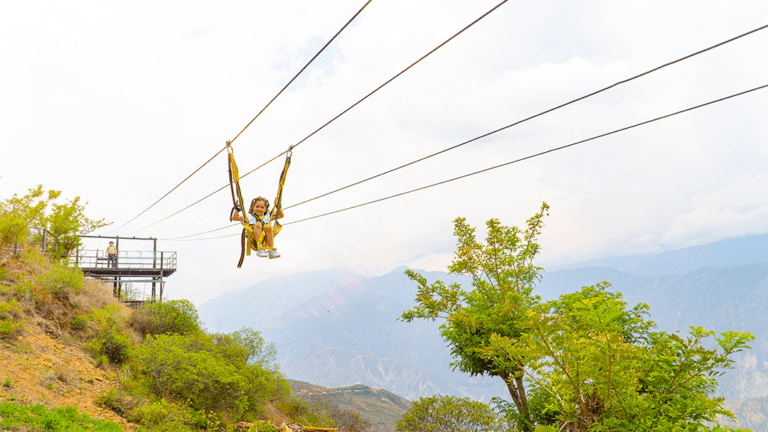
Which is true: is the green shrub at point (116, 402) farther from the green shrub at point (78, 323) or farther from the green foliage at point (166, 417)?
the green shrub at point (78, 323)

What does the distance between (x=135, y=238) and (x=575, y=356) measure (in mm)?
33741

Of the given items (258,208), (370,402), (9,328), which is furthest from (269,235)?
(370,402)

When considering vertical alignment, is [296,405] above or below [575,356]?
below

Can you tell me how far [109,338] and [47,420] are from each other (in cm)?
937

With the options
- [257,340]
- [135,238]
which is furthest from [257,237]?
[135,238]

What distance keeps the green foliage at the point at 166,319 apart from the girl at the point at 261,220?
706 inches

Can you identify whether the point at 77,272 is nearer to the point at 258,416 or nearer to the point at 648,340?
the point at 258,416

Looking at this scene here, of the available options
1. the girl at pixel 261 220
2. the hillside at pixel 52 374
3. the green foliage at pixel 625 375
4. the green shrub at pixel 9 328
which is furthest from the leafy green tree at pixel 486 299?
the green shrub at pixel 9 328

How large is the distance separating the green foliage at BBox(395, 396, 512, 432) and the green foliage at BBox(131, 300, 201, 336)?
1539 cm

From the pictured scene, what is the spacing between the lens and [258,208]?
10430 millimetres

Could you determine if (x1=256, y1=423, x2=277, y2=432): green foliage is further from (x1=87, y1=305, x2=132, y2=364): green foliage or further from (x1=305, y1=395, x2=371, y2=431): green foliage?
(x1=305, y1=395, x2=371, y2=431): green foliage

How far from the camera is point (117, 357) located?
1922 centimetres

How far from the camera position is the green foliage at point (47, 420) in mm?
10316

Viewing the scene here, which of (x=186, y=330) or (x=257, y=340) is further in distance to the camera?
(x=257, y=340)
